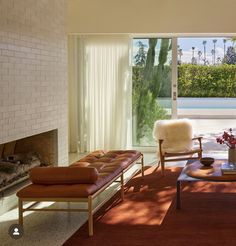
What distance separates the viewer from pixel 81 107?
808cm

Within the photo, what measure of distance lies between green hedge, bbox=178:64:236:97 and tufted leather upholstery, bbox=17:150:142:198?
172 inches

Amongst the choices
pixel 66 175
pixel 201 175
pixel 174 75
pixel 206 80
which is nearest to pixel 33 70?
pixel 66 175

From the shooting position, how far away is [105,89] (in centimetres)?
795

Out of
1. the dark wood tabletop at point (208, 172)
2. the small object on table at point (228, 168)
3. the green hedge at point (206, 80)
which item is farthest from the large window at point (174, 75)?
the small object on table at point (228, 168)

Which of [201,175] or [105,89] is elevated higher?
[105,89]

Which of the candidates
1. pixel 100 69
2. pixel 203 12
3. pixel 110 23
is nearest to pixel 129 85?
pixel 100 69

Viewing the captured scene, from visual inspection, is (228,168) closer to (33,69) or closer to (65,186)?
(65,186)

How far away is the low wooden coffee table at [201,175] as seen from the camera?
4.66 metres

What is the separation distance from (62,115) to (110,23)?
211 centimetres

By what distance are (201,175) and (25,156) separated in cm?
232

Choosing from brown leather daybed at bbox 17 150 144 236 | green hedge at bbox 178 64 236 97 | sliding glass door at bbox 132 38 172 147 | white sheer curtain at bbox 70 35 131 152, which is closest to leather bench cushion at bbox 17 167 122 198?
brown leather daybed at bbox 17 150 144 236

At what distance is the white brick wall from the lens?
4.66 metres

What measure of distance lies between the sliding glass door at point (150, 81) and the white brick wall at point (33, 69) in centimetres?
198

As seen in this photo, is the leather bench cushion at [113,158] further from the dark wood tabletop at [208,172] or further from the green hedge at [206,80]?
the green hedge at [206,80]
